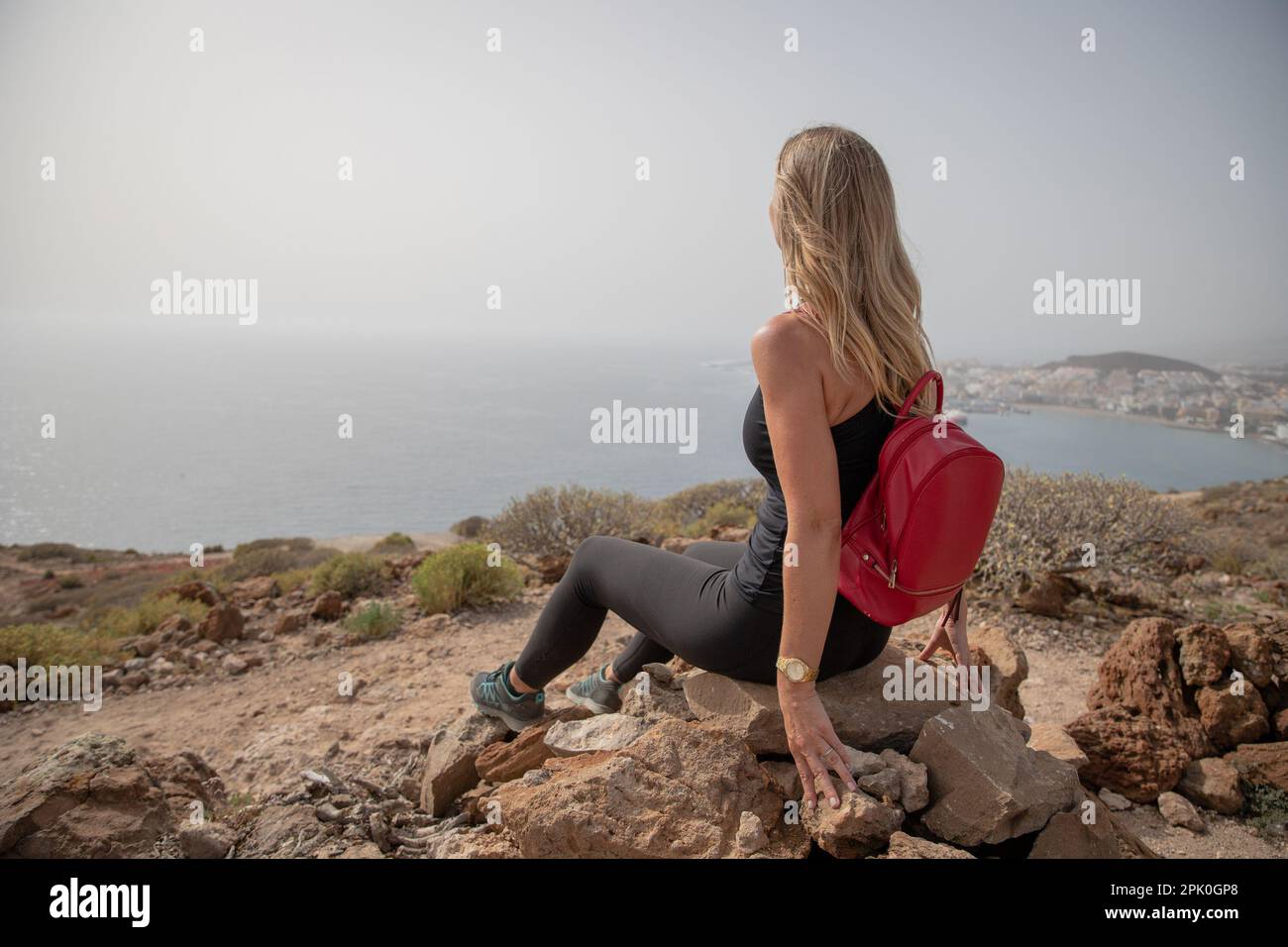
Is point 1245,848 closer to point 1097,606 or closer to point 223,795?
point 1097,606

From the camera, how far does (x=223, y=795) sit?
120 inches

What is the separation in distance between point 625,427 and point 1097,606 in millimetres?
3839

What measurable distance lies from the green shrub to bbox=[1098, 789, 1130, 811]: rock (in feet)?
14.8

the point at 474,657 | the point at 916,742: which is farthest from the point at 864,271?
the point at 474,657

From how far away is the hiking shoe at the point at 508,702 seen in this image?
2709 mm

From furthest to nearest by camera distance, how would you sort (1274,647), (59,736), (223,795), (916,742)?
(59,736)
(1274,647)
(223,795)
(916,742)

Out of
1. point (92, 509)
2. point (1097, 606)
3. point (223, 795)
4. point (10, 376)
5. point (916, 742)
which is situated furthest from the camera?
point (10, 376)

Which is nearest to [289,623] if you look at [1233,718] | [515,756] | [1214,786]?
[515,756]

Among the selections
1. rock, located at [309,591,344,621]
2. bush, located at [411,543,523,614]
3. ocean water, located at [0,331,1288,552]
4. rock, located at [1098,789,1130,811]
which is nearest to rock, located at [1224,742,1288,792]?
rock, located at [1098,789,1130,811]

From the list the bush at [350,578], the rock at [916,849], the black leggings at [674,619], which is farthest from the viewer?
the bush at [350,578]

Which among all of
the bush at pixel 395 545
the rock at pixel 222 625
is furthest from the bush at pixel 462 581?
the bush at pixel 395 545

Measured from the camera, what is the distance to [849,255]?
1.75 m

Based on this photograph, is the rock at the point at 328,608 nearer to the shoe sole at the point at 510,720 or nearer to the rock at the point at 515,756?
the shoe sole at the point at 510,720

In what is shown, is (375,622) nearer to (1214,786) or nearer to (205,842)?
(205,842)
